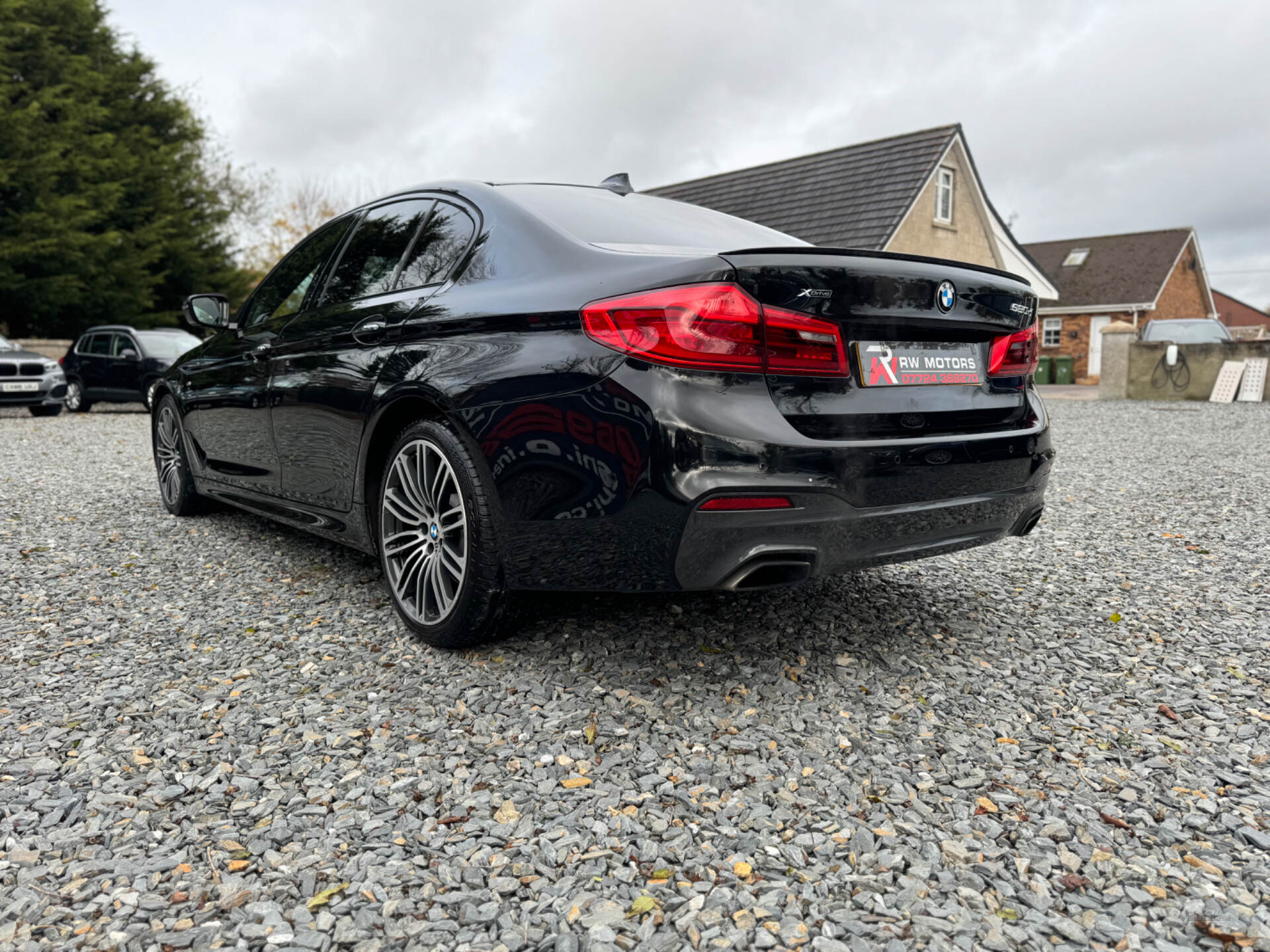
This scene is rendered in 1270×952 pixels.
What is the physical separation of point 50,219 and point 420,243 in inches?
902

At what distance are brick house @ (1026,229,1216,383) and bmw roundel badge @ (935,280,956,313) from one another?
101ft

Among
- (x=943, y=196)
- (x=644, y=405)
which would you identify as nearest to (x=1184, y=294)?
(x=943, y=196)

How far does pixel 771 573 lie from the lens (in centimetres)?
249

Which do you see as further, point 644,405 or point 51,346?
point 51,346

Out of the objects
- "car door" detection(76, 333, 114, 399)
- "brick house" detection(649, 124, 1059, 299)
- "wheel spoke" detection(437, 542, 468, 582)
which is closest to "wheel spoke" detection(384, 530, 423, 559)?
"wheel spoke" detection(437, 542, 468, 582)

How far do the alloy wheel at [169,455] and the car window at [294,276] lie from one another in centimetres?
121

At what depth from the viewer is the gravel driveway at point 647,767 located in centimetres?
181

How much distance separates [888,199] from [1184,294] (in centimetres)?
2324

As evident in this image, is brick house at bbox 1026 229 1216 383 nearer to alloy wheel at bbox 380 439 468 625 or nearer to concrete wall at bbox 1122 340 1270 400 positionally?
concrete wall at bbox 1122 340 1270 400

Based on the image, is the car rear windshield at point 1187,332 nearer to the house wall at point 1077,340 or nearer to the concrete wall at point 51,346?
the house wall at point 1077,340

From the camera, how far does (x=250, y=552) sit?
15.4 feet

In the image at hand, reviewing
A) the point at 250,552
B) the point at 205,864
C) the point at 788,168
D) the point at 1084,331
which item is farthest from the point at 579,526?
the point at 1084,331

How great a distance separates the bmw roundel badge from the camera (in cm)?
282

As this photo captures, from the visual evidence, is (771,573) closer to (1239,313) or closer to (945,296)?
(945,296)
